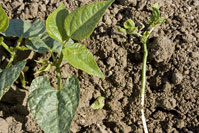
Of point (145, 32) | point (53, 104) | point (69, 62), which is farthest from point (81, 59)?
point (145, 32)

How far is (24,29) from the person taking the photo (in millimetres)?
1746

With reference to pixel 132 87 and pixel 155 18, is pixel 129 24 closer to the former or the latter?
pixel 155 18

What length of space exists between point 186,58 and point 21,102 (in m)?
1.17

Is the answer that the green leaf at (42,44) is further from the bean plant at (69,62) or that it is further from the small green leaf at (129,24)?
the small green leaf at (129,24)

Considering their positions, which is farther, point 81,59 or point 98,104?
point 98,104

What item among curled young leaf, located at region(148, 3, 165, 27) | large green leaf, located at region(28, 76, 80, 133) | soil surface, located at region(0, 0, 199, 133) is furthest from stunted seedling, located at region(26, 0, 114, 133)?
curled young leaf, located at region(148, 3, 165, 27)

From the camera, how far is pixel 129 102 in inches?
70.1

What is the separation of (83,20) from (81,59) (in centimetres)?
21

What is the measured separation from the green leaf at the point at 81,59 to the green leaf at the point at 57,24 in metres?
0.09

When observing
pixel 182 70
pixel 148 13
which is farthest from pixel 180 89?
pixel 148 13

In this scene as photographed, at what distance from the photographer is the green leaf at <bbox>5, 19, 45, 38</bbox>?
67.4 inches

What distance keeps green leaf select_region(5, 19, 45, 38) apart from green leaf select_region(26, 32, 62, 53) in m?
0.04

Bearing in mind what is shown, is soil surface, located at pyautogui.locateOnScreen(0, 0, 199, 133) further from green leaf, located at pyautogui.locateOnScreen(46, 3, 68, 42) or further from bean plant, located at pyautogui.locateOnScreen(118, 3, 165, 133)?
green leaf, located at pyautogui.locateOnScreen(46, 3, 68, 42)

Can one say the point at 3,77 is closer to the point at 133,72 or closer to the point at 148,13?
the point at 133,72
